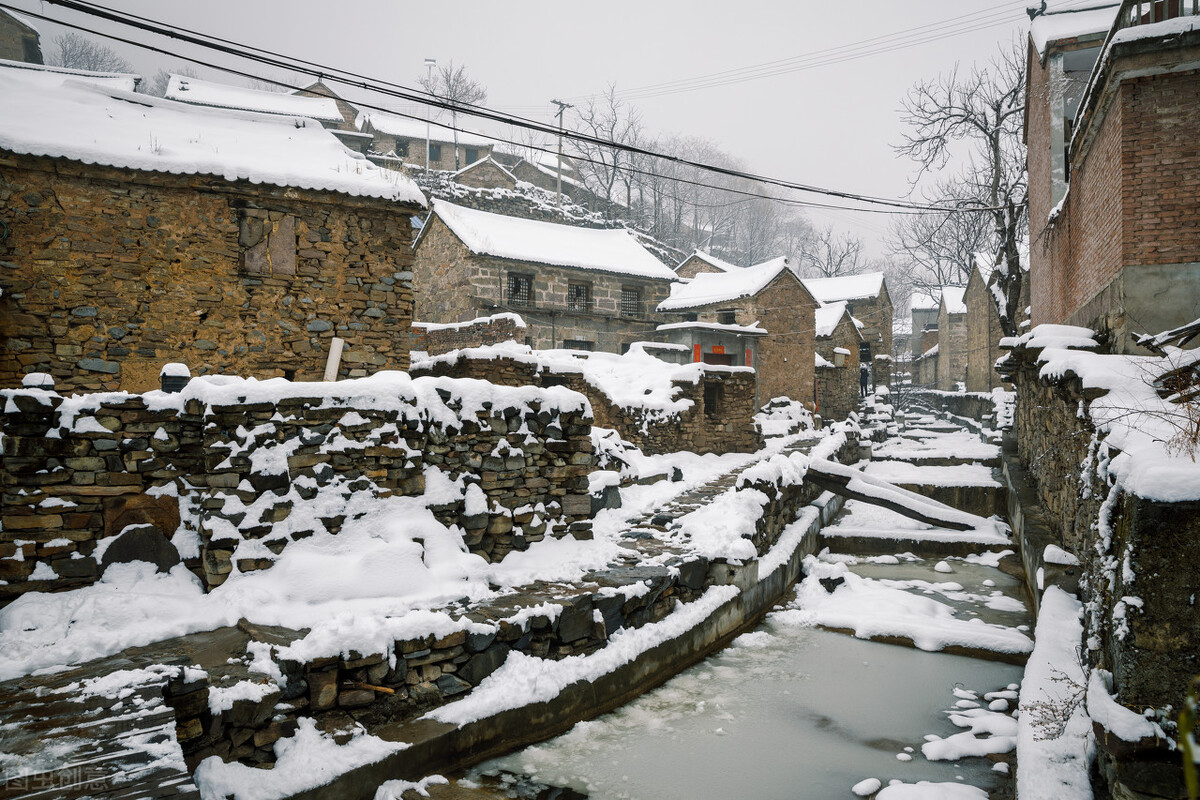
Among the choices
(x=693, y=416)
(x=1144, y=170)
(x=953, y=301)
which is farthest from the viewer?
(x=953, y=301)

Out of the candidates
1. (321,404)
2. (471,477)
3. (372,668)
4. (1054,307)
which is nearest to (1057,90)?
(1054,307)

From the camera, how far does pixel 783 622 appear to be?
842 centimetres

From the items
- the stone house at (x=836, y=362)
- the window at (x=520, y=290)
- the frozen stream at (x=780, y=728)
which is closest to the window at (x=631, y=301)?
the window at (x=520, y=290)

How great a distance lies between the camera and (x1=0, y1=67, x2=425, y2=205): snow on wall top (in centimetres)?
861

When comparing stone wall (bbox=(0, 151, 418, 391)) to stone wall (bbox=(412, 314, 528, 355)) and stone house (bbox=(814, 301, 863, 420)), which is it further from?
stone house (bbox=(814, 301, 863, 420))

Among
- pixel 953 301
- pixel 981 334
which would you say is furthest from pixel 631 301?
pixel 953 301

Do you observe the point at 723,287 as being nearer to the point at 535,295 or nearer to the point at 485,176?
the point at 535,295

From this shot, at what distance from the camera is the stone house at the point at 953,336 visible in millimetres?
39281

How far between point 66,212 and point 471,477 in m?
6.85

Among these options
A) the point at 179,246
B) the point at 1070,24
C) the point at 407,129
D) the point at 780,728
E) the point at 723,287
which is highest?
the point at 407,129

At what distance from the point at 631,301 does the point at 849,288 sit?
838 inches

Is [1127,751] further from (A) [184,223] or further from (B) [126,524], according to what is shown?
(A) [184,223]

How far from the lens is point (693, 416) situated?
16.5 m

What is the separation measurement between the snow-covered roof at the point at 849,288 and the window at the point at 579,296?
759 inches
